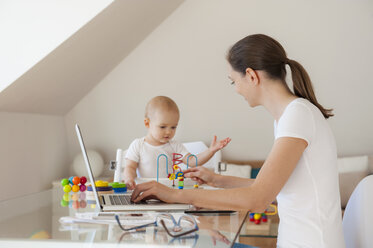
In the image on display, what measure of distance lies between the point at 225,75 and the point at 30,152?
1687mm

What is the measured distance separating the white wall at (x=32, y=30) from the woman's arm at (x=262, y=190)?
1836 mm

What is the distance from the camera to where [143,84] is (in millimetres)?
3971

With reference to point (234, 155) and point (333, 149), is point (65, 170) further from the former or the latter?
point (333, 149)

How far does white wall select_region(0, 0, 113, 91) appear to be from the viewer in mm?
2750

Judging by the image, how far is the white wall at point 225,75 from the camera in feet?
12.1

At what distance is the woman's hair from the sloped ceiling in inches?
64.9

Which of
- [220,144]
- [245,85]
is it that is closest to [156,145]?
[220,144]

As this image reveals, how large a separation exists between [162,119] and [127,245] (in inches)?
66.5

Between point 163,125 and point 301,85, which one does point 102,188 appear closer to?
point 301,85

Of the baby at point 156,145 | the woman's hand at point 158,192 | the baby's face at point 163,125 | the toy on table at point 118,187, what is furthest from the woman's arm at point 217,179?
the baby's face at point 163,125

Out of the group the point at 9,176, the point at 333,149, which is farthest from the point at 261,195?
the point at 9,176

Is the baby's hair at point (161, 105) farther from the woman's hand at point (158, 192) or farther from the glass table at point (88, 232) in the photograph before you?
the woman's hand at point (158, 192)

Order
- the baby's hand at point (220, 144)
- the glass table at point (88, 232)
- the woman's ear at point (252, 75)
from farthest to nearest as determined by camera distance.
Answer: the baby's hand at point (220, 144)
the woman's ear at point (252, 75)
the glass table at point (88, 232)

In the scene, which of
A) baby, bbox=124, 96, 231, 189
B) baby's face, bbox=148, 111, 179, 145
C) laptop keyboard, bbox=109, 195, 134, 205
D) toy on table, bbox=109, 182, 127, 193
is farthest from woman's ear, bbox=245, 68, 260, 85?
baby's face, bbox=148, 111, 179, 145
